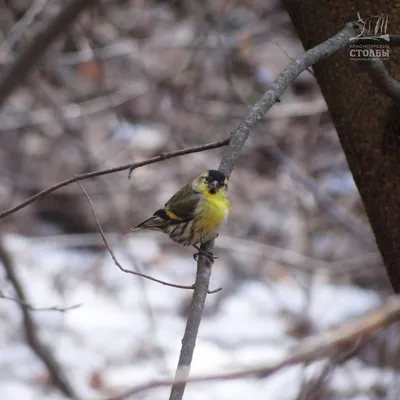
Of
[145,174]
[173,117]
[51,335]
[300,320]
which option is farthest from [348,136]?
[145,174]

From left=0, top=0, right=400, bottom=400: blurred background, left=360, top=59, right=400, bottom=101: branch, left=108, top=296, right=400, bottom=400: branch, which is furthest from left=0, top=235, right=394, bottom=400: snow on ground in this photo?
left=108, top=296, right=400, bottom=400: branch

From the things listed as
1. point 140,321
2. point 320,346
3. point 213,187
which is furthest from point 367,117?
point 140,321

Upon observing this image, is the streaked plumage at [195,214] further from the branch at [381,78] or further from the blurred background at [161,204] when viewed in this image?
the blurred background at [161,204]

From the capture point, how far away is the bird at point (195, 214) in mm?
2514

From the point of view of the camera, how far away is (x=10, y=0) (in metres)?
6.98

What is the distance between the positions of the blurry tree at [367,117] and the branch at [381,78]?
0.15 meters

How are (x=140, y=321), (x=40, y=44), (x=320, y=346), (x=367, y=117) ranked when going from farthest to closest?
(x=140, y=321), (x=40, y=44), (x=367, y=117), (x=320, y=346)

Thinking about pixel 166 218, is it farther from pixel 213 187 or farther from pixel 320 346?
pixel 320 346

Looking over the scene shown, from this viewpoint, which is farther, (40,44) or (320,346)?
(40,44)

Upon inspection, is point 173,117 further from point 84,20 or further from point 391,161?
point 391,161

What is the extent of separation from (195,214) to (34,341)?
1927mm

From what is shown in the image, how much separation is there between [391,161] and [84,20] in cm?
548

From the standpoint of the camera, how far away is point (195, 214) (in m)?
2.58

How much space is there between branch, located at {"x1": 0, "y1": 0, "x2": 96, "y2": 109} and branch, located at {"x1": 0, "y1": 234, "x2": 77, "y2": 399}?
854mm
